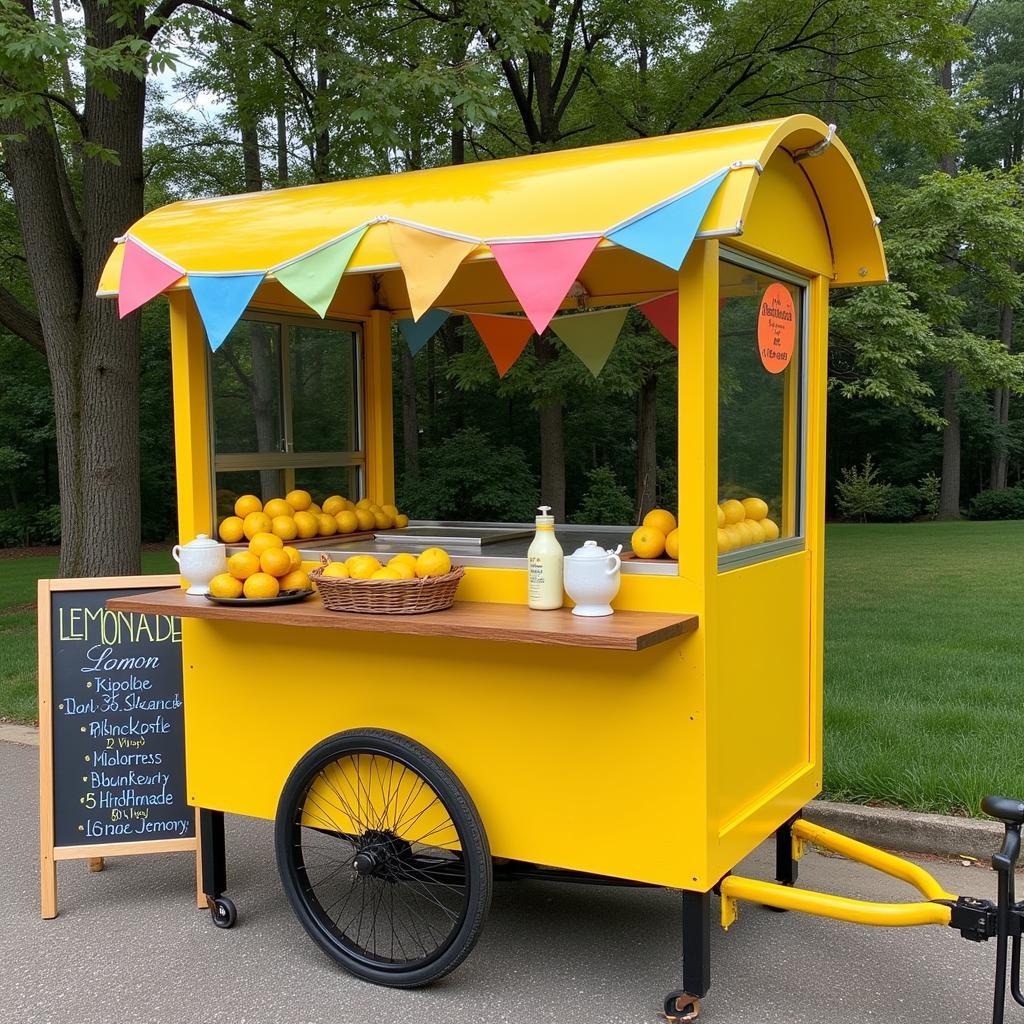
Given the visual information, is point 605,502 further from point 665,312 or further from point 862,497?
point 862,497

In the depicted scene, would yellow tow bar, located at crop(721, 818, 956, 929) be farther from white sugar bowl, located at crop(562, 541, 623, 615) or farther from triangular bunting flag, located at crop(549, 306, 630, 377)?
triangular bunting flag, located at crop(549, 306, 630, 377)

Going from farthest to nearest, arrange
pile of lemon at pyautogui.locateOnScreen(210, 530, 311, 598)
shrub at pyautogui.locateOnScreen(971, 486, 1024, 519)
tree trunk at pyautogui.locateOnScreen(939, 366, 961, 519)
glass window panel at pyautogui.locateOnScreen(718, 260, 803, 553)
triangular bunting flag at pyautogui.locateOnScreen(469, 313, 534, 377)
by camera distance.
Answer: tree trunk at pyautogui.locateOnScreen(939, 366, 961, 519) → shrub at pyautogui.locateOnScreen(971, 486, 1024, 519) → triangular bunting flag at pyautogui.locateOnScreen(469, 313, 534, 377) → pile of lemon at pyautogui.locateOnScreen(210, 530, 311, 598) → glass window panel at pyautogui.locateOnScreen(718, 260, 803, 553)

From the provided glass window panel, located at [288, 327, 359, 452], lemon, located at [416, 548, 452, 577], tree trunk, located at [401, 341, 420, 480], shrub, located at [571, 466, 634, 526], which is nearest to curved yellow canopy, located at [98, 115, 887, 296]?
glass window panel, located at [288, 327, 359, 452]

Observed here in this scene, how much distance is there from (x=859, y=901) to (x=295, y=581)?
6.66ft

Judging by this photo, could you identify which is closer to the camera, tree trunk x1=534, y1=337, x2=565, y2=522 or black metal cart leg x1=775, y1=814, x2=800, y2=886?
black metal cart leg x1=775, y1=814, x2=800, y2=886

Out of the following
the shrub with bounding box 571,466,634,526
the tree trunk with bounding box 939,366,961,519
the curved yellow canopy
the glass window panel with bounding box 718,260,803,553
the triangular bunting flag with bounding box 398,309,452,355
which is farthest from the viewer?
the tree trunk with bounding box 939,366,961,519

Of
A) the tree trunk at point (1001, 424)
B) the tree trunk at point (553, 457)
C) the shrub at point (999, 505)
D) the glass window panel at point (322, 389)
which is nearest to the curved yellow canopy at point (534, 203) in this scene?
the glass window panel at point (322, 389)

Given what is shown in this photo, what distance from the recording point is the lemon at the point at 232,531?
12.4 ft

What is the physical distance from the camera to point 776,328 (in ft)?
11.1

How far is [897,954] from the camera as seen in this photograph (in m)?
3.30

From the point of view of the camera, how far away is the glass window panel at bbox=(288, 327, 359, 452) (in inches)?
171

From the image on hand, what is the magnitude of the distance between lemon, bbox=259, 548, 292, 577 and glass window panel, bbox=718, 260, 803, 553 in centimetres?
147

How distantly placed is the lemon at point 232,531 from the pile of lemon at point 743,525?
181 centimetres

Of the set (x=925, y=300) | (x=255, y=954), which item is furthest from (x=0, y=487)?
(x=255, y=954)
